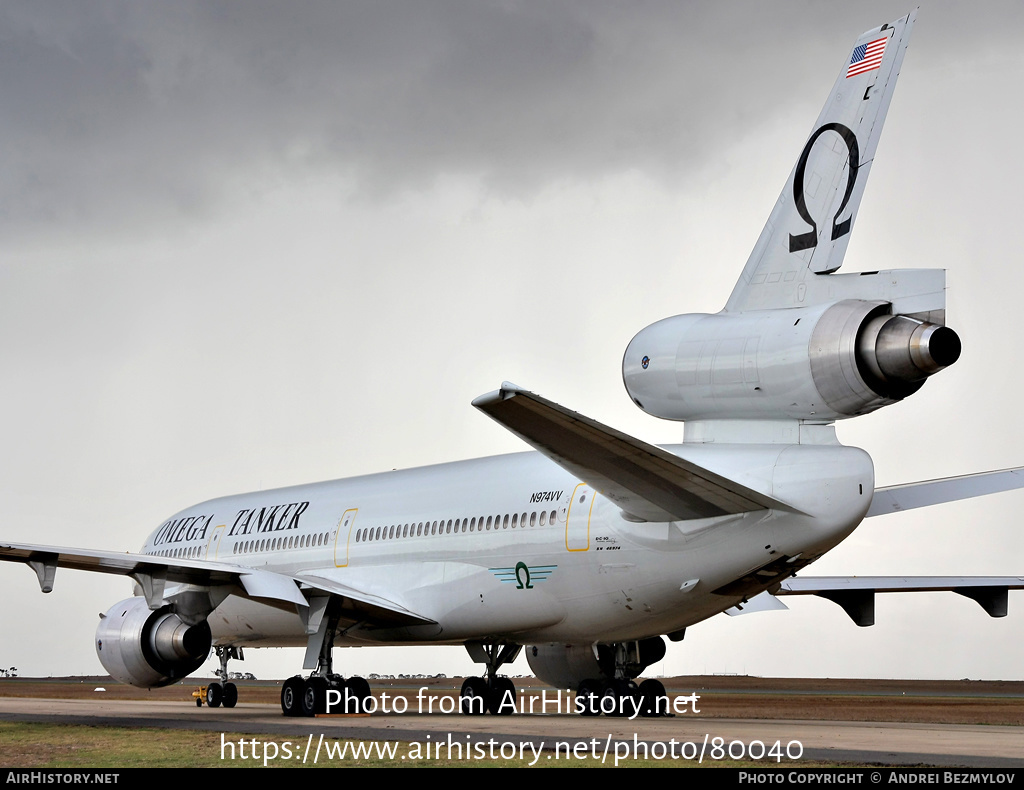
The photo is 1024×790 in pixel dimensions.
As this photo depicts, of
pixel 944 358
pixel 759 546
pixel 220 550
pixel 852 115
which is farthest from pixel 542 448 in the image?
pixel 220 550

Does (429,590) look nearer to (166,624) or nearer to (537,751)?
(166,624)

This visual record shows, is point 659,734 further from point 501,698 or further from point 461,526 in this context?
point 501,698

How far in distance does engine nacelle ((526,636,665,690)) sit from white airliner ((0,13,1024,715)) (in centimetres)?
4

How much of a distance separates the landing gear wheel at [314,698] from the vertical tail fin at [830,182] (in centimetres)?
894

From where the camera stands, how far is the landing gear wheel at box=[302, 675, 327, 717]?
18859mm

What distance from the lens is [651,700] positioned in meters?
19.6

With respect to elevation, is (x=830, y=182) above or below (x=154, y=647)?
above

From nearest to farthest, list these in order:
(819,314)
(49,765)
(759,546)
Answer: (49,765) < (819,314) < (759,546)

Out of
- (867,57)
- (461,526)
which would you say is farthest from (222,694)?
(867,57)

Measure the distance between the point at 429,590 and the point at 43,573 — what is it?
19.4 feet

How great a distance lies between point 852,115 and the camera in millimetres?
14227

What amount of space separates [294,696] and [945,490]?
1026cm

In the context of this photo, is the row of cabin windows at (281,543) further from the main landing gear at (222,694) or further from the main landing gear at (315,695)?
the main landing gear at (315,695)
